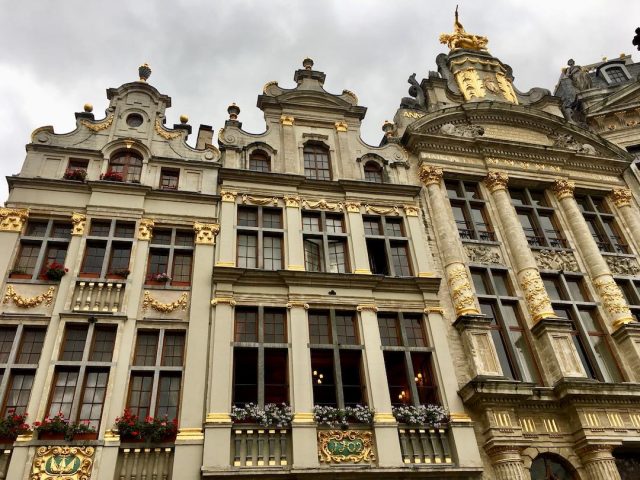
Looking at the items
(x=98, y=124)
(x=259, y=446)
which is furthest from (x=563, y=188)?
(x=98, y=124)

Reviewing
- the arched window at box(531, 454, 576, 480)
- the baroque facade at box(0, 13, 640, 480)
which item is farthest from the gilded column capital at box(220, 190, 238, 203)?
the arched window at box(531, 454, 576, 480)

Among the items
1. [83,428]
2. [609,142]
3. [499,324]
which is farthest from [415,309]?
[609,142]

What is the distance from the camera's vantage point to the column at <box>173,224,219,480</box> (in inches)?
464

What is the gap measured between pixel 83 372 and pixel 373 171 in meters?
11.9

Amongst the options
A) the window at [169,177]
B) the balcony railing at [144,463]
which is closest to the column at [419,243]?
the window at [169,177]

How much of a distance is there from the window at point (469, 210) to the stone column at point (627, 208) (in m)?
5.97

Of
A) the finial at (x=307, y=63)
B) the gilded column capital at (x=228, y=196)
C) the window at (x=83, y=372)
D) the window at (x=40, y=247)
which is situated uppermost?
the finial at (x=307, y=63)

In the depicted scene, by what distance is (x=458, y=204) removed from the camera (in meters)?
19.5

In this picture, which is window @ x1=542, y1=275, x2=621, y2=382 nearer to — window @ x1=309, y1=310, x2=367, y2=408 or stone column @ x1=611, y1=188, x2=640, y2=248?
stone column @ x1=611, y1=188, x2=640, y2=248

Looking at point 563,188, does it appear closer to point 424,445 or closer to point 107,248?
point 424,445

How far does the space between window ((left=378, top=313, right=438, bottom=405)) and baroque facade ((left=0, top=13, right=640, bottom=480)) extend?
0.20 feet

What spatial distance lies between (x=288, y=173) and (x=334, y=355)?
6.68 metres

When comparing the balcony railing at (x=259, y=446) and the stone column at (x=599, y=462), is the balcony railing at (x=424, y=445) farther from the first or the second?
the stone column at (x=599, y=462)

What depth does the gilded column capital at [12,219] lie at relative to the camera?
14719mm
